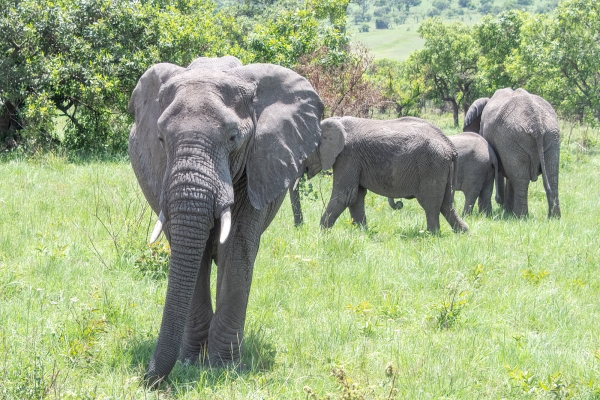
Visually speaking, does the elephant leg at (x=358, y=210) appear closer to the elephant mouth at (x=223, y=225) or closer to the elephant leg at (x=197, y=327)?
the elephant leg at (x=197, y=327)

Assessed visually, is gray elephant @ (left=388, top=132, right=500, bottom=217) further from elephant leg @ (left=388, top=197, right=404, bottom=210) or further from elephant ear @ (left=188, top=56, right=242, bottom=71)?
elephant ear @ (left=188, top=56, right=242, bottom=71)

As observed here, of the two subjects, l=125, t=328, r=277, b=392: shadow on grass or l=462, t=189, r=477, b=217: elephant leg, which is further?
l=462, t=189, r=477, b=217: elephant leg

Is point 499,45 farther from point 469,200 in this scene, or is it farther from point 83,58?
point 469,200

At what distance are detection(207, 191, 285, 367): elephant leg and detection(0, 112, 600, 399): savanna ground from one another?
0.16 m

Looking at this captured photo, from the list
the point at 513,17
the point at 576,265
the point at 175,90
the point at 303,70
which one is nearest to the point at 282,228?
the point at 576,265

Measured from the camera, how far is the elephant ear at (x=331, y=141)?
8242 millimetres

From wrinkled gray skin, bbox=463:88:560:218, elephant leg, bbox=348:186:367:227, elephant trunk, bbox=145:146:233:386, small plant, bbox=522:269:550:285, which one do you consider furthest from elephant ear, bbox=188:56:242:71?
wrinkled gray skin, bbox=463:88:560:218

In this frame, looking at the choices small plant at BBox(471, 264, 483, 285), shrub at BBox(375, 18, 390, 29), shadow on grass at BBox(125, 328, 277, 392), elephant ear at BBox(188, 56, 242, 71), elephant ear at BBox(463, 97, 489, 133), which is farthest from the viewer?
shrub at BBox(375, 18, 390, 29)

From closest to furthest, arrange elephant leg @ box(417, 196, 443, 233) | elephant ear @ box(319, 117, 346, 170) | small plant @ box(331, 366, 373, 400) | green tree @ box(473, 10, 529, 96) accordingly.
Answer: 1. small plant @ box(331, 366, 373, 400)
2. elephant ear @ box(319, 117, 346, 170)
3. elephant leg @ box(417, 196, 443, 233)
4. green tree @ box(473, 10, 529, 96)

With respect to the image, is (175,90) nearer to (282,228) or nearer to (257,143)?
(257,143)

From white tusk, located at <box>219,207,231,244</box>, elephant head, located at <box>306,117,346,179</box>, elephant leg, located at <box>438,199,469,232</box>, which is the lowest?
elephant leg, located at <box>438,199,469,232</box>

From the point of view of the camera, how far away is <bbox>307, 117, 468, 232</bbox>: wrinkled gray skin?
8305 mm

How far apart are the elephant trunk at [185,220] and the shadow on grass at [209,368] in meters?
0.26

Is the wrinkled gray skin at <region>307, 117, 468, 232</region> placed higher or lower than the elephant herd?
lower
